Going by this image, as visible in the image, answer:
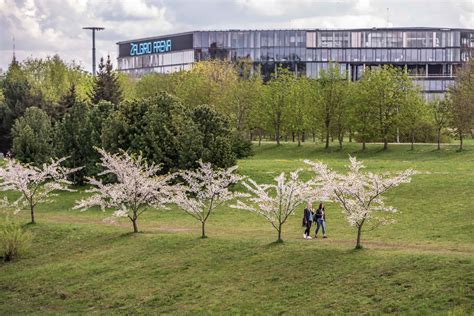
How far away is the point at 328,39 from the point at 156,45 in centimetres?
3755

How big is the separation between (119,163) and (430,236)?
20.4m

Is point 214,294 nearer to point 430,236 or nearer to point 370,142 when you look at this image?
point 430,236

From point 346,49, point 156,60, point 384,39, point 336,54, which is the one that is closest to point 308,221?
point 336,54

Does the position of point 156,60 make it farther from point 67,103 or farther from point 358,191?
point 358,191

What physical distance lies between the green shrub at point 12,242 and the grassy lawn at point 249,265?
2.18ft

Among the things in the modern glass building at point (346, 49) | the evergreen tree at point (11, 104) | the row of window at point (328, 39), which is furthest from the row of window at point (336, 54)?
the evergreen tree at point (11, 104)

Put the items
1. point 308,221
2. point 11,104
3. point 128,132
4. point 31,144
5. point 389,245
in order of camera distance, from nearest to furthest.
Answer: point 389,245 → point 308,221 → point 128,132 → point 31,144 → point 11,104

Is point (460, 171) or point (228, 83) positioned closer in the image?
point (460, 171)

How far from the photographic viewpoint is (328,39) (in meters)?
147

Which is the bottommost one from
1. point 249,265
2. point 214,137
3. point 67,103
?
point 249,265

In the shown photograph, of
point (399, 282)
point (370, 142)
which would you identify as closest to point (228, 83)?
point (370, 142)

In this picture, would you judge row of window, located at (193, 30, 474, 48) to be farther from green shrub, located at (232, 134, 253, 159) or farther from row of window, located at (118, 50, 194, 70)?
green shrub, located at (232, 134, 253, 159)

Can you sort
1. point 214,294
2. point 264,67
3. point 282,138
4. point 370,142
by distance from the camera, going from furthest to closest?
point 264,67
point 282,138
point 370,142
point 214,294

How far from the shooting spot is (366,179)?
1548 inches
